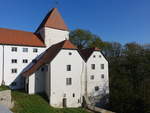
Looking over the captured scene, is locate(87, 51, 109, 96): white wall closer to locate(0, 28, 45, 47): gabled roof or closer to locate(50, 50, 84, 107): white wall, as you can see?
locate(50, 50, 84, 107): white wall

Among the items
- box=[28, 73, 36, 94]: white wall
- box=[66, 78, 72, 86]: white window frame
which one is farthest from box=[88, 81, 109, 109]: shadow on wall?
box=[28, 73, 36, 94]: white wall

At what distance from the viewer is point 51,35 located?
30.5 m

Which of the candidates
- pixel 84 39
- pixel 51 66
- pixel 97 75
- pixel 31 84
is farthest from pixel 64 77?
pixel 84 39

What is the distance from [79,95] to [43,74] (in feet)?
23.1

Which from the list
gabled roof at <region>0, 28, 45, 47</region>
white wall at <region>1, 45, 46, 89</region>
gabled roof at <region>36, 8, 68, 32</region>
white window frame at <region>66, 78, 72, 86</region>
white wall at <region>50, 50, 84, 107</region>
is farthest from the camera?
gabled roof at <region>36, 8, 68, 32</region>

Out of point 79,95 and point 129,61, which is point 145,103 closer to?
point 79,95

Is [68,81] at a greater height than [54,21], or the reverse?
[54,21]

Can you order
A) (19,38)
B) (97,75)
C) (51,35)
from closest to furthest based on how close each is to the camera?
(19,38) < (97,75) < (51,35)

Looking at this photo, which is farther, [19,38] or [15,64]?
[19,38]

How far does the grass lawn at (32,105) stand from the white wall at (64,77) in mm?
1553

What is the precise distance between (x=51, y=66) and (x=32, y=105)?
6132 mm

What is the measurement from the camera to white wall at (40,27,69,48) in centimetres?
2988

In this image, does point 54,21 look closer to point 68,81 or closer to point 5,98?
point 68,81

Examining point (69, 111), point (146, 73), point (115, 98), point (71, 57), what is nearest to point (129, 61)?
point (146, 73)
